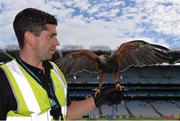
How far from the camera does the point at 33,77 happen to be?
2.11 meters

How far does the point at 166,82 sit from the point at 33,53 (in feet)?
98.2

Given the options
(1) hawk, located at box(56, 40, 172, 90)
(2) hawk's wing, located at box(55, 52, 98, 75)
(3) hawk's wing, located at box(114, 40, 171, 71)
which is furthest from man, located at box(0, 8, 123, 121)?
(2) hawk's wing, located at box(55, 52, 98, 75)

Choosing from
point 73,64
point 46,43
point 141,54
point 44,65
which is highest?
point 46,43

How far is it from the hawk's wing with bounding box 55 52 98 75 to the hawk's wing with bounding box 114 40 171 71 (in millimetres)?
484

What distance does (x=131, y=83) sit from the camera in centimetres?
3142

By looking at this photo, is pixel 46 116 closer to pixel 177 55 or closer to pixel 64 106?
pixel 64 106

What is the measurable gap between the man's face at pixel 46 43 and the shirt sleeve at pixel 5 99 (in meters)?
0.26

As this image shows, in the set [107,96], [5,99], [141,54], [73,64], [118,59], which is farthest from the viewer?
[73,64]

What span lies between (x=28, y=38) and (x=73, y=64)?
3264 mm

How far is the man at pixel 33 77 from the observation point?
2.04 m

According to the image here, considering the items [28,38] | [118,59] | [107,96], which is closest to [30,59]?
[28,38]

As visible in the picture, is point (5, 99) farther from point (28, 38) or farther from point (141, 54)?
point (141, 54)

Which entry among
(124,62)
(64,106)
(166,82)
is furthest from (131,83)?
(64,106)

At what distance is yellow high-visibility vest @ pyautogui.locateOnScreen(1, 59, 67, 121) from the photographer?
2051 millimetres
